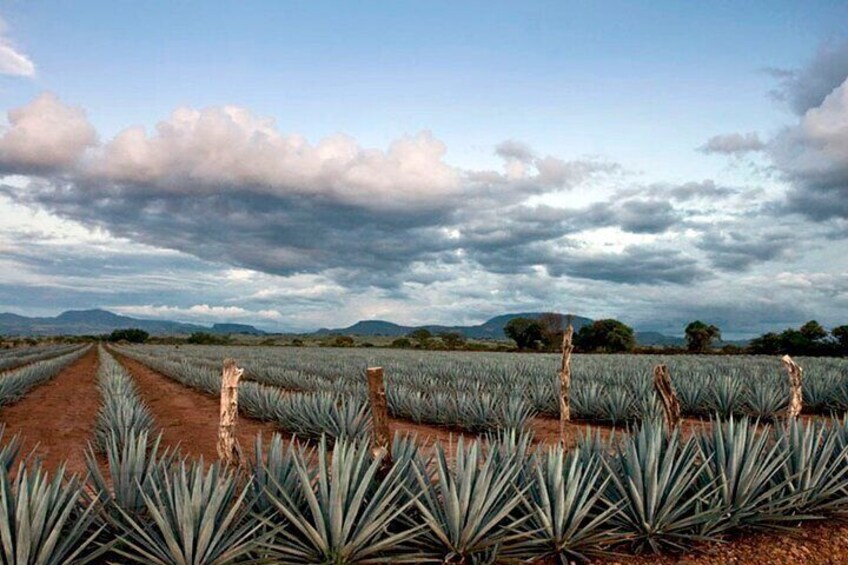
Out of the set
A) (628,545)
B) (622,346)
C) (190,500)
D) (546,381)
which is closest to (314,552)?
(190,500)

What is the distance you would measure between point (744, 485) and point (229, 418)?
4043 millimetres

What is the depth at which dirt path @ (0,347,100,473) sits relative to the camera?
31.9 feet

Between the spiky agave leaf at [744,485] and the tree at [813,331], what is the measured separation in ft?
152

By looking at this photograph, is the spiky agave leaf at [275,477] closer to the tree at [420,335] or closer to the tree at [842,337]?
the tree at [842,337]

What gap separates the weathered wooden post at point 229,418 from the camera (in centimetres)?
517

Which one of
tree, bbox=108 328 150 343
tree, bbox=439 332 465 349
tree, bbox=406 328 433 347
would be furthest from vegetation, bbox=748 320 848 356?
tree, bbox=108 328 150 343

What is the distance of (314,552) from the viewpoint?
11.4ft

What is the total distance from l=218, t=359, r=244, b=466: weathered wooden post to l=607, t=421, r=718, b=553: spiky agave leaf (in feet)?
9.90

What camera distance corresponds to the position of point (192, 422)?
12.8 m

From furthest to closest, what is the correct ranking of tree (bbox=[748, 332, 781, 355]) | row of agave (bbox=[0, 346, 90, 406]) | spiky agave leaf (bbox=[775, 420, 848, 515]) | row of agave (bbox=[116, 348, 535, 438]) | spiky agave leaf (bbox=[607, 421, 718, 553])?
tree (bbox=[748, 332, 781, 355]) < row of agave (bbox=[0, 346, 90, 406]) < row of agave (bbox=[116, 348, 535, 438]) < spiky agave leaf (bbox=[775, 420, 848, 515]) < spiky agave leaf (bbox=[607, 421, 718, 553])

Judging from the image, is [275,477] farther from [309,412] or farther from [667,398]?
[309,412]

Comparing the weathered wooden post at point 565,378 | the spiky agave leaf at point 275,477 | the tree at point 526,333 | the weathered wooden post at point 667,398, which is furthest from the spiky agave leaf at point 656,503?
the tree at point 526,333

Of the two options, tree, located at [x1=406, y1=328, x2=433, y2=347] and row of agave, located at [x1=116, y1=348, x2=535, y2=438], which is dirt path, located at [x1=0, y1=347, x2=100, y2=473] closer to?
row of agave, located at [x1=116, y1=348, x2=535, y2=438]

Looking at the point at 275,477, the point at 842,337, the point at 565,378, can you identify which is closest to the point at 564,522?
the point at 275,477
